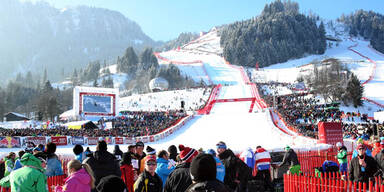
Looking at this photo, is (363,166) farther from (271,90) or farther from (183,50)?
(183,50)

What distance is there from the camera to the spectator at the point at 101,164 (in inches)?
208

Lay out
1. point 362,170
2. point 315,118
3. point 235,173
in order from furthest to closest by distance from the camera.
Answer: point 315,118 → point 362,170 → point 235,173

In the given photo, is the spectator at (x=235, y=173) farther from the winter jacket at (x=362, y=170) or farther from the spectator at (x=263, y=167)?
the spectator at (x=263, y=167)

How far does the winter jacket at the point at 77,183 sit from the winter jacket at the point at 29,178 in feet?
1.16

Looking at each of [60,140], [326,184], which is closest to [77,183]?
[326,184]

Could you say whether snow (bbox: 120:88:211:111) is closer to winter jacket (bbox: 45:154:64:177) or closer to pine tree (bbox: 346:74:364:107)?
pine tree (bbox: 346:74:364:107)

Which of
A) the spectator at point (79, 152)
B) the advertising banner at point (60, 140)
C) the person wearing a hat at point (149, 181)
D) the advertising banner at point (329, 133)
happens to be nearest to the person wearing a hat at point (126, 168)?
the spectator at point (79, 152)

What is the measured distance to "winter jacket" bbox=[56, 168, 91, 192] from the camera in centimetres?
387

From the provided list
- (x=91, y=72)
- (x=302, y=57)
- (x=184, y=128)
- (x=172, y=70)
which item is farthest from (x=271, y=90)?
(x=91, y=72)

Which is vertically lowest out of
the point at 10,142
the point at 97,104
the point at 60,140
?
the point at 60,140

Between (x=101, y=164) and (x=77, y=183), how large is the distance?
146 centimetres

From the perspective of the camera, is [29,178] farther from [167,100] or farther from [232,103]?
[167,100]

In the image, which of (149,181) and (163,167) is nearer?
(149,181)

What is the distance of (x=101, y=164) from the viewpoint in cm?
534
